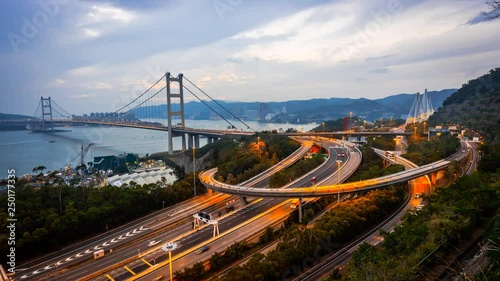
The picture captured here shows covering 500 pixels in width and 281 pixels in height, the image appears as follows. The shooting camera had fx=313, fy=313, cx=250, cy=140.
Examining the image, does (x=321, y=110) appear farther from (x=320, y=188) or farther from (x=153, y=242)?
(x=153, y=242)

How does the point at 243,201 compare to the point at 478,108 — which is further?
the point at 478,108

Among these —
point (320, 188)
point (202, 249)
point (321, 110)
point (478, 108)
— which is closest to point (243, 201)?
point (320, 188)

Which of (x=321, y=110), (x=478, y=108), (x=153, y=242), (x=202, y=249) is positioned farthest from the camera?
(x=321, y=110)

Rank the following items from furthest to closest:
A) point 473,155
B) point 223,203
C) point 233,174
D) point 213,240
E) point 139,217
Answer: point 473,155
point 233,174
point 223,203
point 139,217
point 213,240

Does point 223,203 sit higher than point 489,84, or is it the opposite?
point 489,84

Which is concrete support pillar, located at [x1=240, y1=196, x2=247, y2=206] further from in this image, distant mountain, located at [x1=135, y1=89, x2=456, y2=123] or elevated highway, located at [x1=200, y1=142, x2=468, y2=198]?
distant mountain, located at [x1=135, y1=89, x2=456, y2=123]

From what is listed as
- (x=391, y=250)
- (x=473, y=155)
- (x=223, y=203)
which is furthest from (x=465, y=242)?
(x=473, y=155)

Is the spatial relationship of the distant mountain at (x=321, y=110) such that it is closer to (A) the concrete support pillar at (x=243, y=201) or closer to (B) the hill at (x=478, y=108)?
(B) the hill at (x=478, y=108)

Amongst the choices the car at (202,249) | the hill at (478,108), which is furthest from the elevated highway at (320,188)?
the hill at (478,108)

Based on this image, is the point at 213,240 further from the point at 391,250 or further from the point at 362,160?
the point at 362,160
